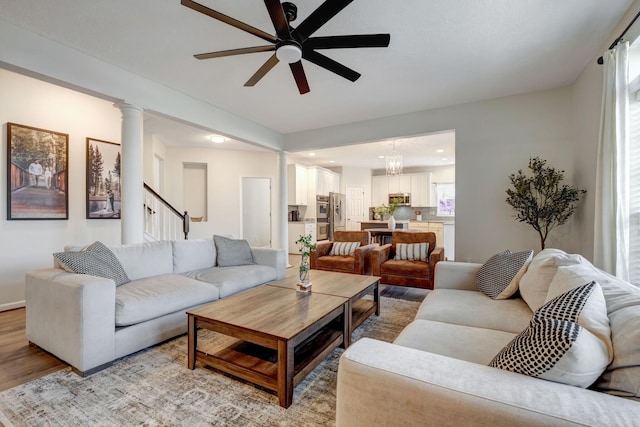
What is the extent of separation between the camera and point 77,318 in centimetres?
191

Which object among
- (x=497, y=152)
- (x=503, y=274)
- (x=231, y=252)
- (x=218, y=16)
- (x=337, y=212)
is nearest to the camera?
(x=218, y=16)

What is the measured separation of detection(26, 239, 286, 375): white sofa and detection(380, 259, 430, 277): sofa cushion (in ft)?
6.60

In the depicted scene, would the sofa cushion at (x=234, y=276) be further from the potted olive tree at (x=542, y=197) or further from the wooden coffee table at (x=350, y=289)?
the potted olive tree at (x=542, y=197)

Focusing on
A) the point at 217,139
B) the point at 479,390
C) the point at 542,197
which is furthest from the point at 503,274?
the point at 217,139

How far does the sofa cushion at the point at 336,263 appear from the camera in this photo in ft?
14.1

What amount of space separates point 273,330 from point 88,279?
4.58 feet

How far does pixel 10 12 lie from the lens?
223 centimetres

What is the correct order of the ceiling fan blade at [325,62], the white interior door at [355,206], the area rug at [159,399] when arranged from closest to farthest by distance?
the area rug at [159,399], the ceiling fan blade at [325,62], the white interior door at [355,206]

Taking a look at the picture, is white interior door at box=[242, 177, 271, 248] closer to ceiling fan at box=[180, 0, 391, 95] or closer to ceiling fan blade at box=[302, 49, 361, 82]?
ceiling fan blade at box=[302, 49, 361, 82]

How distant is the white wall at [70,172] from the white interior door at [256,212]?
355cm

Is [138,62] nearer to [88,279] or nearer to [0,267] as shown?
[88,279]

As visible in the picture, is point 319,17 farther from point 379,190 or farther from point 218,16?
point 379,190

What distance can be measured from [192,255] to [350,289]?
195 cm

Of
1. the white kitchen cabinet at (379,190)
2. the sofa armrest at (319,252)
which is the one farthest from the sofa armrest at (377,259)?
the white kitchen cabinet at (379,190)
